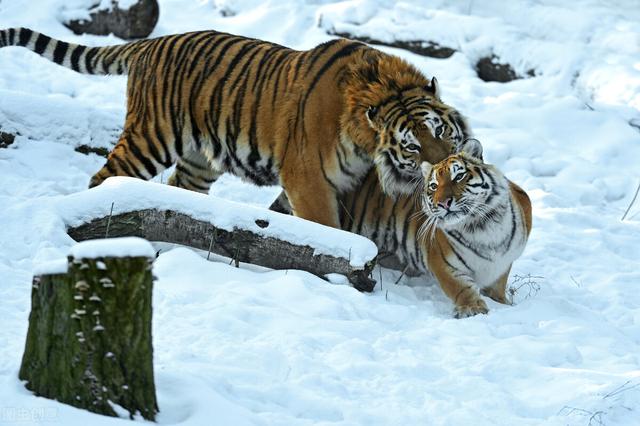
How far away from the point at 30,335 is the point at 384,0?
28.8ft

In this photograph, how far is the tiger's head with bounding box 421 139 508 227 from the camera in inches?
212

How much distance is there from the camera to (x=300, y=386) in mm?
3844

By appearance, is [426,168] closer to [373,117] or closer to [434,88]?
[373,117]

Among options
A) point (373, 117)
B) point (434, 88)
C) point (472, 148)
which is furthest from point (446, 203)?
point (434, 88)

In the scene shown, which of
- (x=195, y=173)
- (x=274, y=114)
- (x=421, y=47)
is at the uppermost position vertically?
(x=274, y=114)

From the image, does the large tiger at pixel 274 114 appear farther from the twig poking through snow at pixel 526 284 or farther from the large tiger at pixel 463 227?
the twig poking through snow at pixel 526 284

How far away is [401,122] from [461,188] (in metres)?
0.65

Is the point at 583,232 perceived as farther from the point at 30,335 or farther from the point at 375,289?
the point at 30,335

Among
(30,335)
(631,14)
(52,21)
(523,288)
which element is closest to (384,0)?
(631,14)

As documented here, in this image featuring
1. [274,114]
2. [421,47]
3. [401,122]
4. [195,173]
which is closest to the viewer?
[401,122]

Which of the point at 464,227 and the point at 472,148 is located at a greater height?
the point at 472,148

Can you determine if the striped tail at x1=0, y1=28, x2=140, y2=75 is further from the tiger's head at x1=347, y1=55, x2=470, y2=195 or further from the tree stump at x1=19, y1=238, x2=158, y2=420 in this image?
the tree stump at x1=19, y1=238, x2=158, y2=420

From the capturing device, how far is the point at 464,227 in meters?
5.62

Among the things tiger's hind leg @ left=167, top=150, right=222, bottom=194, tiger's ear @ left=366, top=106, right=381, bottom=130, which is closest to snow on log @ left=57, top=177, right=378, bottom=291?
tiger's ear @ left=366, top=106, right=381, bottom=130
